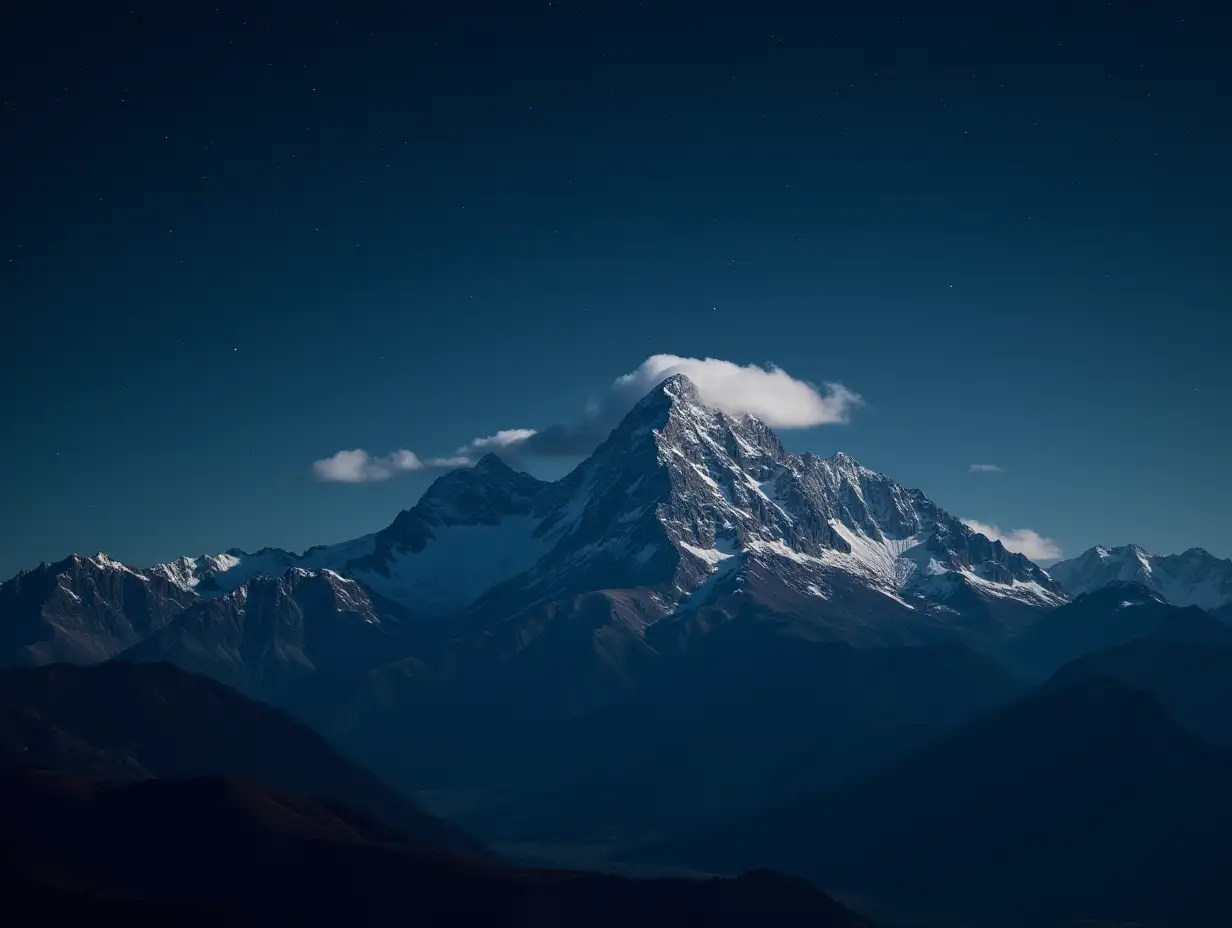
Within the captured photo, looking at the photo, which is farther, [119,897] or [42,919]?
[119,897]

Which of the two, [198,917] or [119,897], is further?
[119,897]
